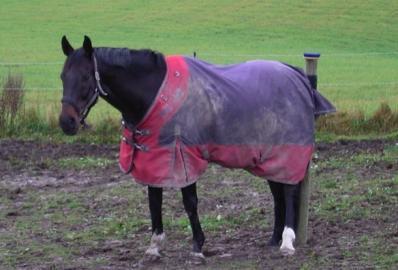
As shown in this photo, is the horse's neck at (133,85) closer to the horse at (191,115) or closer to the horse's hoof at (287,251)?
the horse at (191,115)

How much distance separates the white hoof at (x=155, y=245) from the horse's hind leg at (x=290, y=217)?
894 mm

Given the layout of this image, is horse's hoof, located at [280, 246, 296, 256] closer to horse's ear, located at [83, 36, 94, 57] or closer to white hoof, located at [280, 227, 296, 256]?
white hoof, located at [280, 227, 296, 256]

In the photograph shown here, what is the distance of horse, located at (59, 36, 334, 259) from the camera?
249 inches

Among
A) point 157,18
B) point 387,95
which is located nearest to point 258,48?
point 157,18

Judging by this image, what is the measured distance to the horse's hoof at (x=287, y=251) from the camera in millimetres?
6741

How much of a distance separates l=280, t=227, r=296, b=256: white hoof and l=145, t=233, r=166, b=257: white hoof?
2.93 feet

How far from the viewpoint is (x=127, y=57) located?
6.42 meters

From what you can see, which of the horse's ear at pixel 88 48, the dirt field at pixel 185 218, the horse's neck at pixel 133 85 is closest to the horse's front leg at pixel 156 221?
the dirt field at pixel 185 218

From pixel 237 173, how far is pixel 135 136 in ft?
12.6

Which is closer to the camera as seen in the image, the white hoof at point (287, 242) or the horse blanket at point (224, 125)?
the horse blanket at point (224, 125)

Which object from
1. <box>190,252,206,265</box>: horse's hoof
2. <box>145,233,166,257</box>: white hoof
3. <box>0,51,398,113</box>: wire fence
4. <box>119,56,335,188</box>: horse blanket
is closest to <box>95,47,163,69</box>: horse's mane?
<box>119,56,335,188</box>: horse blanket

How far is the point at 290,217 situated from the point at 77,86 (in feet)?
6.51

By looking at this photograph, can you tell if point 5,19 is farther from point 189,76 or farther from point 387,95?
point 189,76

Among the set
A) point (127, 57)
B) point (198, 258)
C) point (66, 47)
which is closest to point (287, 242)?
point (198, 258)
